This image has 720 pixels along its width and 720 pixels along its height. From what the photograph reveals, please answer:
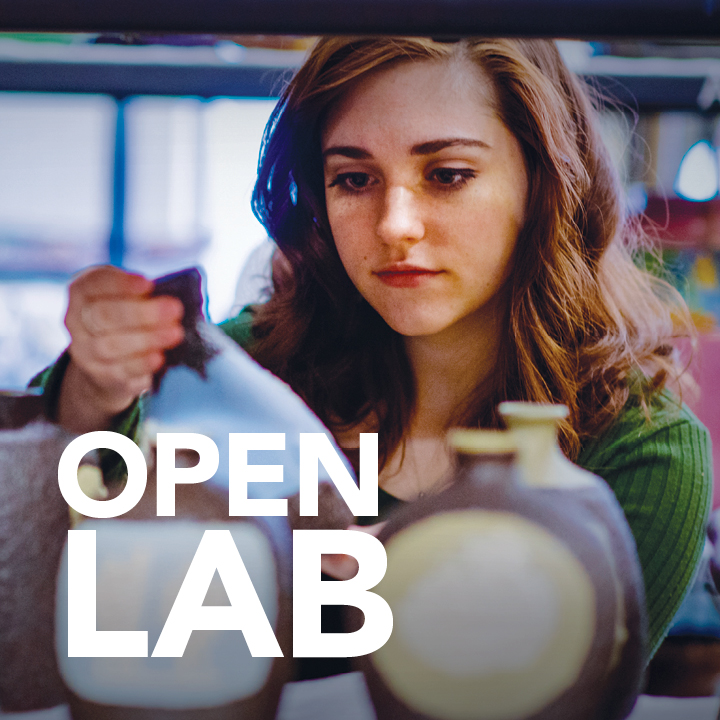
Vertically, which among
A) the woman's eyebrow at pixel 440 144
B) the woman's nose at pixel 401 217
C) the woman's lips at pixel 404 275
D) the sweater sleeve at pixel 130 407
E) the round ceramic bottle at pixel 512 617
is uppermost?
the woman's eyebrow at pixel 440 144

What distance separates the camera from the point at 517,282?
2.01ft

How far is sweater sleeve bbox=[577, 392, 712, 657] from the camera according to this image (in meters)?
0.60

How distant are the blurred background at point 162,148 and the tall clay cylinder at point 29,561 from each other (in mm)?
71

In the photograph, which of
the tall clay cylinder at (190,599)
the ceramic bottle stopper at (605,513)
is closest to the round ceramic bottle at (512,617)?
the ceramic bottle stopper at (605,513)

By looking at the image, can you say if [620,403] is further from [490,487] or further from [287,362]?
[287,362]

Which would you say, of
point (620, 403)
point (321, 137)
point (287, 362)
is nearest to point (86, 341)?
point (287, 362)

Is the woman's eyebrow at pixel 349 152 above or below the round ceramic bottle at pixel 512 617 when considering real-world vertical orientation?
above

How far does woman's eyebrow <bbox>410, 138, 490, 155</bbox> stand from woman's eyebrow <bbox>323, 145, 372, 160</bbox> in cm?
5

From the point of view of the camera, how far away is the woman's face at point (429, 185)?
22.5 inches

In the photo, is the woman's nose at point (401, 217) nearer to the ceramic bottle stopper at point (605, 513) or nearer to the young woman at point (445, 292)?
the young woman at point (445, 292)

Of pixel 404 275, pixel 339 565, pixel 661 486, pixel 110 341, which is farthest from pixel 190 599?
pixel 661 486

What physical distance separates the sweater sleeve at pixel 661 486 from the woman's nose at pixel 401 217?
10.5 inches

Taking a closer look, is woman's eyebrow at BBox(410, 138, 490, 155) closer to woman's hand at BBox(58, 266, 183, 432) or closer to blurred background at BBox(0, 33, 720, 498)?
blurred background at BBox(0, 33, 720, 498)

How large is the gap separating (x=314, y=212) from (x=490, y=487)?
12.6 inches
